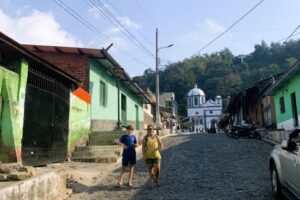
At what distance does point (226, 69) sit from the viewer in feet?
249

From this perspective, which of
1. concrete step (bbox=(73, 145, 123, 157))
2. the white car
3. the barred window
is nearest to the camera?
the white car

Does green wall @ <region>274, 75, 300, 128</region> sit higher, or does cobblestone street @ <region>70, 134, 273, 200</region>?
green wall @ <region>274, 75, 300, 128</region>

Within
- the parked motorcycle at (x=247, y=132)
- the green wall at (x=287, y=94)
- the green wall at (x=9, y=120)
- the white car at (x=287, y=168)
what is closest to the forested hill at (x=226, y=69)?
the parked motorcycle at (x=247, y=132)

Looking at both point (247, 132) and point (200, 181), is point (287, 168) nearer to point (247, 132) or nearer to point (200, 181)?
point (200, 181)

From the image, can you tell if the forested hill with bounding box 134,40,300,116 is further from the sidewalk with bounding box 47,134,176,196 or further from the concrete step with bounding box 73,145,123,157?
the sidewalk with bounding box 47,134,176,196

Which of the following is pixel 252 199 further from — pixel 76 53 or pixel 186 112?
pixel 186 112

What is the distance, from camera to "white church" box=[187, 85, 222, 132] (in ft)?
348

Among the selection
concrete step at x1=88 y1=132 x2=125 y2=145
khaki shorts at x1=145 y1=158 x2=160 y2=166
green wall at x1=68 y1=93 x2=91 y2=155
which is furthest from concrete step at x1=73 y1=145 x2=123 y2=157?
khaki shorts at x1=145 y1=158 x2=160 y2=166

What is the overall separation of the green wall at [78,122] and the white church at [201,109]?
285 feet

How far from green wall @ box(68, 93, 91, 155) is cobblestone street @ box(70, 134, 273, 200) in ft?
8.73

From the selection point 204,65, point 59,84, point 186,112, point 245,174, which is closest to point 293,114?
point 245,174

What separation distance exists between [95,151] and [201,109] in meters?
96.8

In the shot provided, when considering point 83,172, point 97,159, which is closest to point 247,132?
point 97,159

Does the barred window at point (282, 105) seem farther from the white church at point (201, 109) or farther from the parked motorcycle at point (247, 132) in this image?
the white church at point (201, 109)
